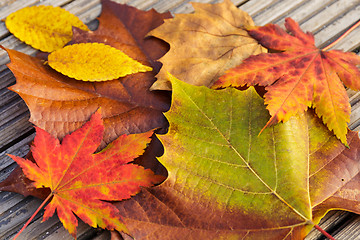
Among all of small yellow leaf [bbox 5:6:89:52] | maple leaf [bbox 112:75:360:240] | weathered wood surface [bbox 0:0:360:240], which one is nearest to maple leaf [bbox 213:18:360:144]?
maple leaf [bbox 112:75:360:240]

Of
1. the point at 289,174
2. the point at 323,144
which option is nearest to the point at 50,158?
the point at 289,174

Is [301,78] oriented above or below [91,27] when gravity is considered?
below

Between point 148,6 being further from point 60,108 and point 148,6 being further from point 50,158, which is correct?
point 50,158

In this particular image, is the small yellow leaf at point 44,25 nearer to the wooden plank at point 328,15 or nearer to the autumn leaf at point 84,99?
the autumn leaf at point 84,99

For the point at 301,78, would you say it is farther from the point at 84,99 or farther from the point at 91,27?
the point at 91,27

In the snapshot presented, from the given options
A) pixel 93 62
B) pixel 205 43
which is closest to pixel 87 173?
pixel 93 62

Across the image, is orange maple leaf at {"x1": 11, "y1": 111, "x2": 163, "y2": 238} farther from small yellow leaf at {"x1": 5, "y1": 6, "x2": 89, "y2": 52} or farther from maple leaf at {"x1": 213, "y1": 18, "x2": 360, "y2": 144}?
small yellow leaf at {"x1": 5, "y1": 6, "x2": 89, "y2": 52}

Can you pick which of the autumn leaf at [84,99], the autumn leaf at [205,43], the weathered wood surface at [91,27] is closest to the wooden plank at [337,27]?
the weathered wood surface at [91,27]
